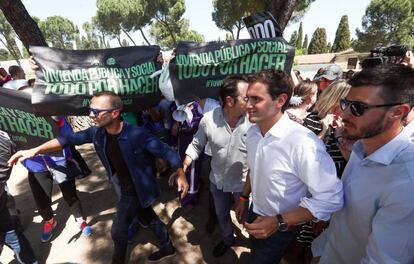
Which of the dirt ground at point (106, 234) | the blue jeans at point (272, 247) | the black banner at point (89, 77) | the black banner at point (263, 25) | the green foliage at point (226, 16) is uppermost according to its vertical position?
the green foliage at point (226, 16)

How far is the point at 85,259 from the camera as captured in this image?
2.94 m

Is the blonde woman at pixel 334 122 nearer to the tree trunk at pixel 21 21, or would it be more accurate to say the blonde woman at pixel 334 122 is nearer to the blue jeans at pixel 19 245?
the blue jeans at pixel 19 245

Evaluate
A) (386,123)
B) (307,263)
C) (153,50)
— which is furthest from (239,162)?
(153,50)

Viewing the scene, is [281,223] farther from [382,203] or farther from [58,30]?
[58,30]

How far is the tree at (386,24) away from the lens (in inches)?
1047

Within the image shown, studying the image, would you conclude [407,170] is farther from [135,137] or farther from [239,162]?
[135,137]

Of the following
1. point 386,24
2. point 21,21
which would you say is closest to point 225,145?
point 21,21

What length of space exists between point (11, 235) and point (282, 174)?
101 inches

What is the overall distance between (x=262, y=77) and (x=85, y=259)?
9.31ft

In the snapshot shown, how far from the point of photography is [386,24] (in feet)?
92.3

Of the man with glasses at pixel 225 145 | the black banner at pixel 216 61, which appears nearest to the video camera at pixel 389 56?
the black banner at pixel 216 61

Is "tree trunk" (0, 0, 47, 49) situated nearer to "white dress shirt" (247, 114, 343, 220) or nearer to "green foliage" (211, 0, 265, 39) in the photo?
"white dress shirt" (247, 114, 343, 220)

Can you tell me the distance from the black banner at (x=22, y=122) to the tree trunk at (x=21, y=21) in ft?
5.75

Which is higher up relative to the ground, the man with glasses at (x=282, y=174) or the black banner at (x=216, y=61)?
the black banner at (x=216, y=61)
